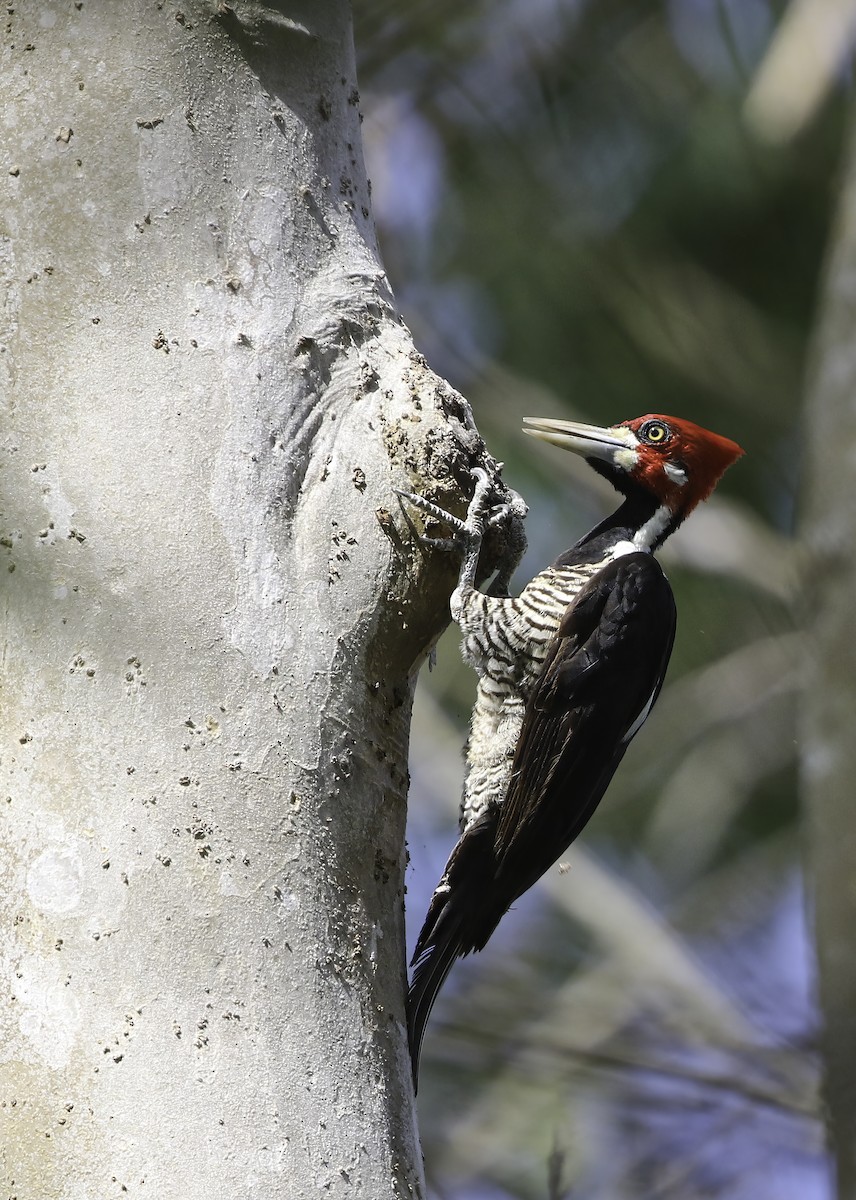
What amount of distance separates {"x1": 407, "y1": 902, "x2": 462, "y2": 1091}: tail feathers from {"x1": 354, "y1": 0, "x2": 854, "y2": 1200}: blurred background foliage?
2.64 meters

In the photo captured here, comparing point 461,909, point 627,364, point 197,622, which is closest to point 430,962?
point 461,909

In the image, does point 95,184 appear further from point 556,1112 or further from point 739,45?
point 739,45

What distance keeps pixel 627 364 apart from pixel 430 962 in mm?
5337

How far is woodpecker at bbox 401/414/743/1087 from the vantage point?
9.25 ft

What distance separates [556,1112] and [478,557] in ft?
11.3

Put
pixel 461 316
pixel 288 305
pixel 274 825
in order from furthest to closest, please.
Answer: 1. pixel 461 316
2. pixel 288 305
3. pixel 274 825

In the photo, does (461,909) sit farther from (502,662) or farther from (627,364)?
(627,364)

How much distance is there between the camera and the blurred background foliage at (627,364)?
5809 mm

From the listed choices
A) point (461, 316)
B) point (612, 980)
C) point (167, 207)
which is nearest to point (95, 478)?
point (167, 207)

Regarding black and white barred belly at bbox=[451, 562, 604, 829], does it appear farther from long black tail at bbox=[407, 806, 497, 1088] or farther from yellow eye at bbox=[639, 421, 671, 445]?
yellow eye at bbox=[639, 421, 671, 445]

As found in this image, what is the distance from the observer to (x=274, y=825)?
70.4 inches

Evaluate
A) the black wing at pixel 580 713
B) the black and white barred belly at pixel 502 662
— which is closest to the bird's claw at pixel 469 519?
the black and white barred belly at pixel 502 662

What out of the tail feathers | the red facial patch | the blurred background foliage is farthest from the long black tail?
the blurred background foliage

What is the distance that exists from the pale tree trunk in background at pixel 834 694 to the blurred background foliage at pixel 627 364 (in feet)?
7.20
